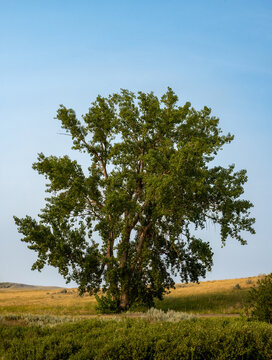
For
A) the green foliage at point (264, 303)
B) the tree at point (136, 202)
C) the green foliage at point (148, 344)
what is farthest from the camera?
the tree at point (136, 202)

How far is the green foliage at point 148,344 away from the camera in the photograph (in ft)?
28.0

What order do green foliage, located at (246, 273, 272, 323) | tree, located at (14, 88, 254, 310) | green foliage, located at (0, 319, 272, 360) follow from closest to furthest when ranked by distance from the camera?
green foliage, located at (0, 319, 272, 360), green foliage, located at (246, 273, 272, 323), tree, located at (14, 88, 254, 310)

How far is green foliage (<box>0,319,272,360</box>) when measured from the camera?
852 cm

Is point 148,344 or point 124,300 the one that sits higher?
point 124,300

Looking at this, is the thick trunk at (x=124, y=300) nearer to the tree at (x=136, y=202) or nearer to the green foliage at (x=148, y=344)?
the tree at (x=136, y=202)

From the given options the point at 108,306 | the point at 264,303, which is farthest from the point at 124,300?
the point at 264,303

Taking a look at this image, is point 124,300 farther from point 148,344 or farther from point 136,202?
point 148,344

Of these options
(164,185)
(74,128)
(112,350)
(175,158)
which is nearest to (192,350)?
(112,350)

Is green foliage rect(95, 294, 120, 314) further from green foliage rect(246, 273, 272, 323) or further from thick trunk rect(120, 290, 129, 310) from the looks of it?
green foliage rect(246, 273, 272, 323)

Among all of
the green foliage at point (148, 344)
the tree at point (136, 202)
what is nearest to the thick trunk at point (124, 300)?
the tree at point (136, 202)

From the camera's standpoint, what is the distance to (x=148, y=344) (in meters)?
8.67

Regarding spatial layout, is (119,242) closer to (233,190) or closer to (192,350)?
(233,190)

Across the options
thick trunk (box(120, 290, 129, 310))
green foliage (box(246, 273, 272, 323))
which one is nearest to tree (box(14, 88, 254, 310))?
thick trunk (box(120, 290, 129, 310))

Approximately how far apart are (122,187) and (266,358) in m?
17.0
